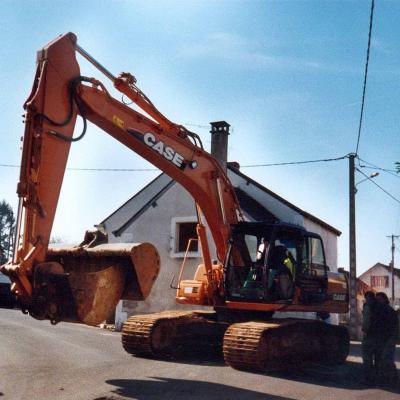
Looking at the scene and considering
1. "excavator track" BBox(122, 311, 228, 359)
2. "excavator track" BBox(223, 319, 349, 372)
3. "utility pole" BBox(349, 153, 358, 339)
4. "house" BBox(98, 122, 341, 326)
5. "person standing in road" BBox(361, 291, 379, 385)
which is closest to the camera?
"excavator track" BBox(223, 319, 349, 372)

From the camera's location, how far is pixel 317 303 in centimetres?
1043

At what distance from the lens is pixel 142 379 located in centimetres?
762

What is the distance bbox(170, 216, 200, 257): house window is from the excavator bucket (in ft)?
35.4

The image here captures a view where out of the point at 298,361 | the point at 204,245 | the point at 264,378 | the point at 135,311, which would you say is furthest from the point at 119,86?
the point at 135,311

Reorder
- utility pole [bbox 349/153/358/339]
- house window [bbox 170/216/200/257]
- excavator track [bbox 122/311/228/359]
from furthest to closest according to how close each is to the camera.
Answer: house window [bbox 170/216/200/257]
utility pole [bbox 349/153/358/339]
excavator track [bbox 122/311/228/359]

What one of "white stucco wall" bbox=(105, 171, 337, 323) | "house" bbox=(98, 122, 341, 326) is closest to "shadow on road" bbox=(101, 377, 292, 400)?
"white stucco wall" bbox=(105, 171, 337, 323)

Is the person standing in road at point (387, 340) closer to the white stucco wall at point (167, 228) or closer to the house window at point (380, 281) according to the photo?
the white stucco wall at point (167, 228)

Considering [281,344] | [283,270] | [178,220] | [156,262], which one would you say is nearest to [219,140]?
[178,220]

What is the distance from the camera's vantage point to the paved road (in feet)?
21.7

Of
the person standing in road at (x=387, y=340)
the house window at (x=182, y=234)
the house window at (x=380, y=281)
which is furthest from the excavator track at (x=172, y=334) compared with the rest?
the house window at (x=380, y=281)

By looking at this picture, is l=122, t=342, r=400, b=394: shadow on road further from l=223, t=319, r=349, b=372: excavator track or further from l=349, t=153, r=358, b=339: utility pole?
l=349, t=153, r=358, b=339: utility pole

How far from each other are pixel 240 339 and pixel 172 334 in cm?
190

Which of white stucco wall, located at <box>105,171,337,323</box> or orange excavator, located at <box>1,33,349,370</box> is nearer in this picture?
orange excavator, located at <box>1,33,349,370</box>

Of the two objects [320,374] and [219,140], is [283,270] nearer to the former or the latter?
[320,374]
